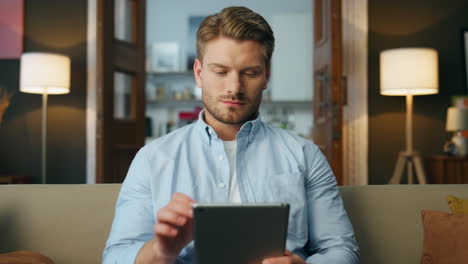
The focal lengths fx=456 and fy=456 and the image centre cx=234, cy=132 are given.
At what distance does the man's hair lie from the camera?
1242mm

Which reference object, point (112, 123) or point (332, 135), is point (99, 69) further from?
point (332, 135)

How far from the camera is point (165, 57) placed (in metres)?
6.48

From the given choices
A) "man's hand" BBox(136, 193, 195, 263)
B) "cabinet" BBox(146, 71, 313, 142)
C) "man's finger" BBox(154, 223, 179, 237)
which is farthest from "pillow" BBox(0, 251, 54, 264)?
"cabinet" BBox(146, 71, 313, 142)

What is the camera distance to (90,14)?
159 inches

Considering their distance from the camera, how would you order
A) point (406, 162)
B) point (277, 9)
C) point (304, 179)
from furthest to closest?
1. point (277, 9)
2. point (406, 162)
3. point (304, 179)

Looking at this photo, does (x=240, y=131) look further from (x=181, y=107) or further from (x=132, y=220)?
(x=181, y=107)

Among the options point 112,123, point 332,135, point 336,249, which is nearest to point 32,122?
point 112,123

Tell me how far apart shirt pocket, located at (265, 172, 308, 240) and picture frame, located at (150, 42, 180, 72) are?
5396mm

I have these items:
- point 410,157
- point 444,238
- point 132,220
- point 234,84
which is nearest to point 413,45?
point 410,157

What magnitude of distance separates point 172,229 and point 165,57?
5.84 meters

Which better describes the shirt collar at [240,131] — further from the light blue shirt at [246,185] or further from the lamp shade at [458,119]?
the lamp shade at [458,119]

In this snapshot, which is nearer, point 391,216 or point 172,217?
point 172,217

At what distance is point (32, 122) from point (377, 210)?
11.1 feet

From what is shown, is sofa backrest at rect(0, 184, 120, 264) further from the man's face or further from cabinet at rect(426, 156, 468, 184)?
cabinet at rect(426, 156, 468, 184)
